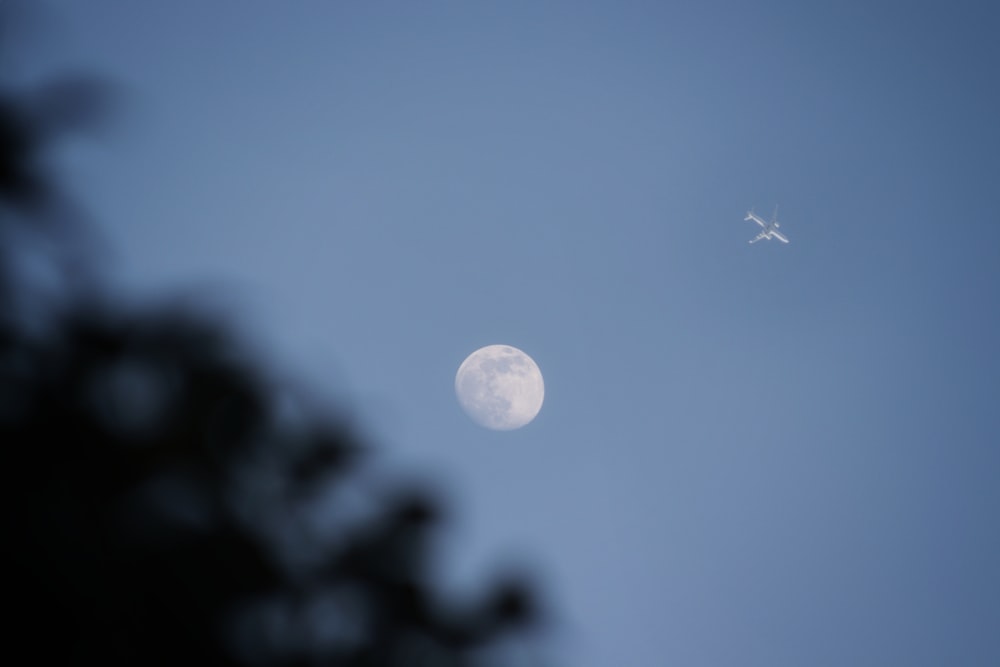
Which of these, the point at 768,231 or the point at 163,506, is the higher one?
the point at 768,231

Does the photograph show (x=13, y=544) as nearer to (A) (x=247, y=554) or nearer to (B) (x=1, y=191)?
(A) (x=247, y=554)

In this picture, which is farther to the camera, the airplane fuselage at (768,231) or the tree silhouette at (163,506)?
the airplane fuselage at (768,231)

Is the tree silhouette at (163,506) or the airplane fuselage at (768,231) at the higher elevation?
the airplane fuselage at (768,231)

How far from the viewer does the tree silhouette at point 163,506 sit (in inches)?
114

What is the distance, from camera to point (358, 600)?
371cm

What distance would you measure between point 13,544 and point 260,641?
4.64 ft

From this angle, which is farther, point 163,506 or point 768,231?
point 768,231

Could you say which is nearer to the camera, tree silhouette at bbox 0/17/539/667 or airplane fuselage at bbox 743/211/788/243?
tree silhouette at bbox 0/17/539/667

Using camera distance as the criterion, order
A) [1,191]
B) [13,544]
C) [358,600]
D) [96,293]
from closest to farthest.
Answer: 1. [13,544]
2. [1,191]
3. [96,293]
4. [358,600]

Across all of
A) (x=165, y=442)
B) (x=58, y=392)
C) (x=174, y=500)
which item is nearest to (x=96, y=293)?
(x=58, y=392)

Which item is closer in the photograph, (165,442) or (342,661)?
(165,442)

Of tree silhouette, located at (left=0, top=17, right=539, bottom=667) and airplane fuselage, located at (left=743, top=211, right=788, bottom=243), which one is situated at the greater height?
airplane fuselage, located at (left=743, top=211, right=788, bottom=243)

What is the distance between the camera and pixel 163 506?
124 inches

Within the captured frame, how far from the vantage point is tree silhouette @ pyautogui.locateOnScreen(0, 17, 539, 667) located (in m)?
2.90
